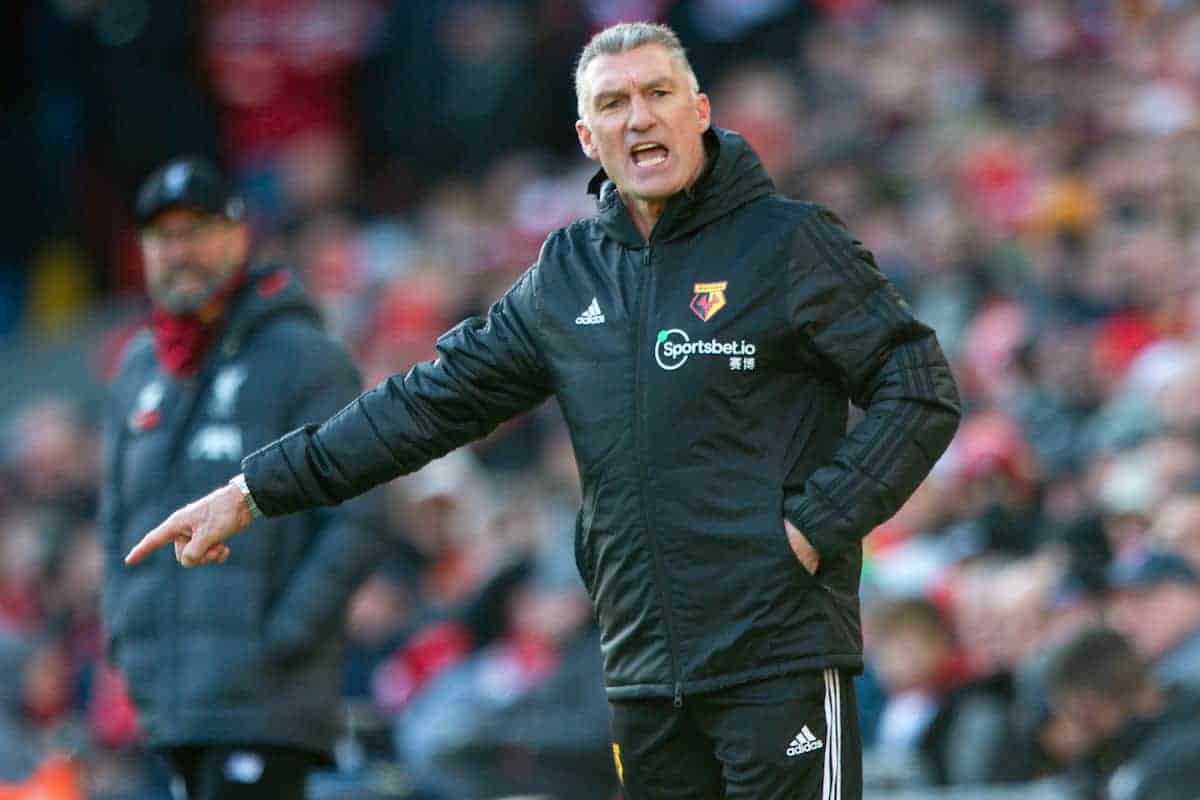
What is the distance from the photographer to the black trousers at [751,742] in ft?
14.9

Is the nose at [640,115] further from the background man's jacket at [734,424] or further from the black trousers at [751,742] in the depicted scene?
the black trousers at [751,742]

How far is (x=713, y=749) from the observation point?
4695mm

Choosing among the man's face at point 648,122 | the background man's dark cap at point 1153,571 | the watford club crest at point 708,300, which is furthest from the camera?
the background man's dark cap at point 1153,571

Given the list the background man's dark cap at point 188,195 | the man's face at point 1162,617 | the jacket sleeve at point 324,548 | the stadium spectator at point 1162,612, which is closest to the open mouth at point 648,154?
the jacket sleeve at point 324,548

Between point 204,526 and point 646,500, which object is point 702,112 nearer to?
point 646,500

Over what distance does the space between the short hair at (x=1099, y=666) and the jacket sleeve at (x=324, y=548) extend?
1.97 metres

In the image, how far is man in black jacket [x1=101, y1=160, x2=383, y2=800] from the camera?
6.04m

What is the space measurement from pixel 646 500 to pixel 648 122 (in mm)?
760

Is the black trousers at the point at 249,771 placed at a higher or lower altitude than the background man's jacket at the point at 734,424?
lower

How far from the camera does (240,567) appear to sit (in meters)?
6.09

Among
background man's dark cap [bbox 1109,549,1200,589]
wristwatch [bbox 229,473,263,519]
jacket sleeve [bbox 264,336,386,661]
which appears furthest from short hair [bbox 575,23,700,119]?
background man's dark cap [bbox 1109,549,1200,589]

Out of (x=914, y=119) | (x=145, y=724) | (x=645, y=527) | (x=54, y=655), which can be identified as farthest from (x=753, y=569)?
(x=914, y=119)

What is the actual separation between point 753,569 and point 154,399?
2355 mm

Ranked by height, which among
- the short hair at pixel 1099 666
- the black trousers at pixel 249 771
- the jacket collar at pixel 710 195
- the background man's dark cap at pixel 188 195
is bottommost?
the black trousers at pixel 249 771
